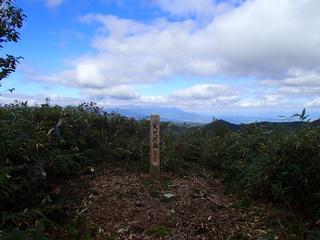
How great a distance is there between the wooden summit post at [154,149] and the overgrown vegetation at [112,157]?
1.28ft

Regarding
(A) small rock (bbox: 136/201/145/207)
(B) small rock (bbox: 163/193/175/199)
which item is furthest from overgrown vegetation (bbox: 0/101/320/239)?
(B) small rock (bbox: 163/193/175/199)

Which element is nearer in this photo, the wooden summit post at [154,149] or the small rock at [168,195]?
the small rock at [168,195]

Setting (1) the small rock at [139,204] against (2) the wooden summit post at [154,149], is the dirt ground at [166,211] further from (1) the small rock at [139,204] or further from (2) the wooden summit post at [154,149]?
(2) the wooden summit post at [154,149]

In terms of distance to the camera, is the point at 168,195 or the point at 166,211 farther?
the point at 168,195

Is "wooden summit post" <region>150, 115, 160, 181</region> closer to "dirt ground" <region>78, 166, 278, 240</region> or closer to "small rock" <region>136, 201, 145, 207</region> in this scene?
"dirt ground" <region>78, 166, 278, 240</region>

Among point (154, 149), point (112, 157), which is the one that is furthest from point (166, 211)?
point (112, 157)

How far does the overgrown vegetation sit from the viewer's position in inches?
181

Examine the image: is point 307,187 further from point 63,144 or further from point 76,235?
point 63,144

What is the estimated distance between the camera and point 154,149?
5910mm

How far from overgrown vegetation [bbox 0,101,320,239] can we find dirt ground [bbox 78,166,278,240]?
27 centimetres

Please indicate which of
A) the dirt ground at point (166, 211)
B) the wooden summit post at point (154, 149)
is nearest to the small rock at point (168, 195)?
the dirt ground at point (166, 211)

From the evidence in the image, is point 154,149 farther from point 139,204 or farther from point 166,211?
point 166,211

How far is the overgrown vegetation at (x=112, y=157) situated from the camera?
460 cm

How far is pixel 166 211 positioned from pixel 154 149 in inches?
51.0
